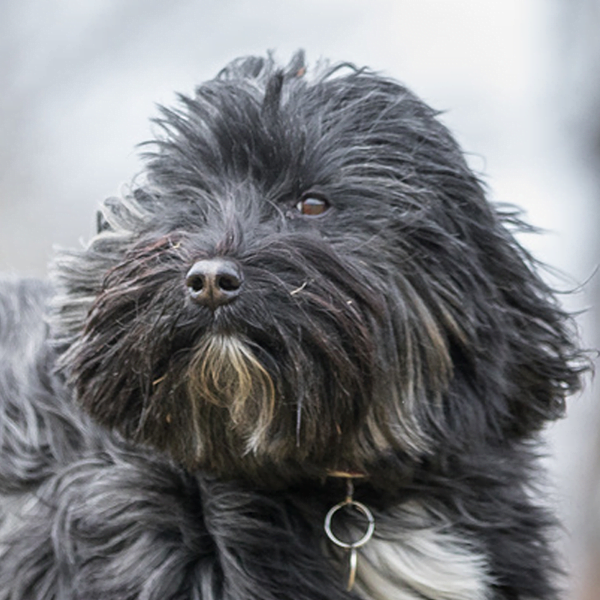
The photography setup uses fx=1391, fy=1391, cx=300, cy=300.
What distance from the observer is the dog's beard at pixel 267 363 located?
3.29 m

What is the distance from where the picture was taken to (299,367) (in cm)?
330

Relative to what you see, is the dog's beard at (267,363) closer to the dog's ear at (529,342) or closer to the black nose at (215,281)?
the black nose at (215,281)

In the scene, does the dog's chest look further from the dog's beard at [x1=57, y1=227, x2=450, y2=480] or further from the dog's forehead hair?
the dog's forehead hair

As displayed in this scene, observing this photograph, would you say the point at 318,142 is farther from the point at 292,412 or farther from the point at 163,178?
the point at 292,412

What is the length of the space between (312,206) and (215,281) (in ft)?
1.50

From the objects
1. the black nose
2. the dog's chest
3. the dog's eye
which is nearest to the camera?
the black nose

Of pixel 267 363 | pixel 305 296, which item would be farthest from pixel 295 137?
pixel 267 363

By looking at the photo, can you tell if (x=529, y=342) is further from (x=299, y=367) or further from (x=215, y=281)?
(x=215, y=281)

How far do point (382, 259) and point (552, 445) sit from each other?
1104 millimetres

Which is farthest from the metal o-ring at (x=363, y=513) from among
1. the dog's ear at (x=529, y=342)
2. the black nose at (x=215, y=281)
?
the black nose at (x=215, y=281)

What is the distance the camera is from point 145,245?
352 cm

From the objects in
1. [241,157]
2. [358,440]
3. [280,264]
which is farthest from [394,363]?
[241,157]

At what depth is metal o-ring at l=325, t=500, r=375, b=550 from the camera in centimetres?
363

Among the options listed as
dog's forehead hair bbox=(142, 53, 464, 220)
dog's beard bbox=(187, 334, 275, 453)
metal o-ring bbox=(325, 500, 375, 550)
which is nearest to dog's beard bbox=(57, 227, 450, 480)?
dog's beard bbox=(187, 334, 275, 453)
